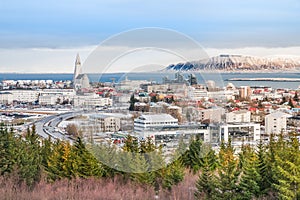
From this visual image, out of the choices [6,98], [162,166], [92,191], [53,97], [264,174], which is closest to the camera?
[162,166]

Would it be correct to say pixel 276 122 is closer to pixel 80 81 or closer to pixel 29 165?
pixel 29 165

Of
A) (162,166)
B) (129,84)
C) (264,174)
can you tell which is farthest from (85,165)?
(129,84)

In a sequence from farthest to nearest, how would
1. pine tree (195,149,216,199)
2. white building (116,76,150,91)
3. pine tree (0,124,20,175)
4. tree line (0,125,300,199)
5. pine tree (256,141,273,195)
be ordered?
pine tree (0,124,20,175), pine tree (256,141,273,195), pine tree (195,149,216,199), tree line (0,125,300,199), white building (116,76,150,91)

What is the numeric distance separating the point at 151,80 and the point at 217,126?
62 cm

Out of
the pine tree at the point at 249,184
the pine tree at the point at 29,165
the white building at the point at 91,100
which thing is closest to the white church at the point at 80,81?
the white building at the point at 91,100

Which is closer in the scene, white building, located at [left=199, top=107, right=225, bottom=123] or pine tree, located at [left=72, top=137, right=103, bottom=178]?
white building, located at [left=199, top=107, right=225, bottom=123]

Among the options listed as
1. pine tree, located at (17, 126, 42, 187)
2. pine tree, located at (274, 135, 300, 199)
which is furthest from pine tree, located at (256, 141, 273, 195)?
pine tree, located at (17, 126, 42, 187)

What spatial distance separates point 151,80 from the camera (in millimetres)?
3135

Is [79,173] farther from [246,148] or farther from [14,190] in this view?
[246,148]

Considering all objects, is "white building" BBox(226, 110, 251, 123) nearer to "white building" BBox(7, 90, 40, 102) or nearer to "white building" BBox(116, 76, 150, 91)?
"white building" BBox(116, 76, 150, 91)

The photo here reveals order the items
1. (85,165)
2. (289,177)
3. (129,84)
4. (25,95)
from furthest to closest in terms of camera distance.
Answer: (25,95), (85,165), (289,177), (129,84)

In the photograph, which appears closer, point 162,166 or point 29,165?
point 162,166

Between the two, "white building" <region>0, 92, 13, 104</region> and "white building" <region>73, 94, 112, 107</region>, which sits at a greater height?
"white building" <region>73, 94, 112, 107</region>

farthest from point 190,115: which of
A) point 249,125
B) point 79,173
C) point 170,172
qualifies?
point 249,125
